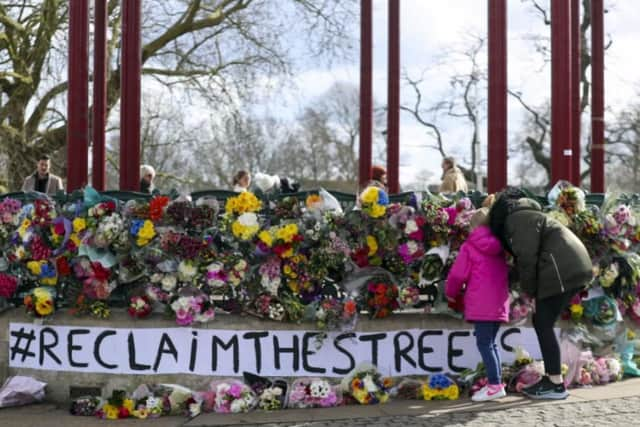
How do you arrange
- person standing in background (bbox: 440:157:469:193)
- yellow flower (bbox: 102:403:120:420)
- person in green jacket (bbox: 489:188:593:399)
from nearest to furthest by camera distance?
person in green jacket (bbox: 489:188:593:399) → yellow flower (bbox: 102:403:120:420) → person standing in background (bbox: 440:157:469:193)

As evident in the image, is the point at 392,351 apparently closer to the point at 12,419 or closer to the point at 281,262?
the point at 281,262

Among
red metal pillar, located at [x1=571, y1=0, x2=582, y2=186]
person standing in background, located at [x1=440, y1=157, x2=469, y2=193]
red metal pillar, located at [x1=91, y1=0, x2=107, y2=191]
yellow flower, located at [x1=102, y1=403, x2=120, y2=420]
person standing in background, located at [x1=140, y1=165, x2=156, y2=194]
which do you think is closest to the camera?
yellow flower, located at [x1=102, y1=403, x2=120, y2=420]

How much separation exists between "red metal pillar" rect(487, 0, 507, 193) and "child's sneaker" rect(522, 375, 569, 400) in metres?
2.17

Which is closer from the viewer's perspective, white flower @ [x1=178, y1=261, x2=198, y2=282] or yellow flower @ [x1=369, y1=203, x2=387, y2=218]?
white flower @ [x1=178, y1=261, x2=198, y2=282]

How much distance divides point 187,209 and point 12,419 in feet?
6.90

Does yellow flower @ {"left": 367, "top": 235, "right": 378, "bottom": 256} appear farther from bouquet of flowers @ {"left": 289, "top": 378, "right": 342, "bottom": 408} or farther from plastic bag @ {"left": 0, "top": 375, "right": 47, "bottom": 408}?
plastic bag @ {"left": 0, "top": 375, "right": 47, "bottom": 408}

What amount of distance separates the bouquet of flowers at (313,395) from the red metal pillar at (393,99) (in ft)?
19.3

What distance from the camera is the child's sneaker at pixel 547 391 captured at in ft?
20.6

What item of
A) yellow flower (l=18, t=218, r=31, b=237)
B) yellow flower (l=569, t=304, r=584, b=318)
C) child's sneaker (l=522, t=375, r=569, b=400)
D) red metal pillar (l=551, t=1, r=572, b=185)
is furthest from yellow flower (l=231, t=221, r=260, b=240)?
red metal pillar (l=551, t=1, r=572, b=185)

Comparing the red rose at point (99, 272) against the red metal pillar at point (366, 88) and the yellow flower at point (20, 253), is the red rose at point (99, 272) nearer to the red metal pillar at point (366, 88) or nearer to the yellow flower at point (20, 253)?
the yellow flower at point (20, 253)

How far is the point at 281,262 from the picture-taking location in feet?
21.6

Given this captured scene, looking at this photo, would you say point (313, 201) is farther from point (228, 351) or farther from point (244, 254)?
point (228, 351)

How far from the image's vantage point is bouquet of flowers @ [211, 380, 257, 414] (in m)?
6.23

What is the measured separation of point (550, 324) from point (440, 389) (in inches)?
41.3
